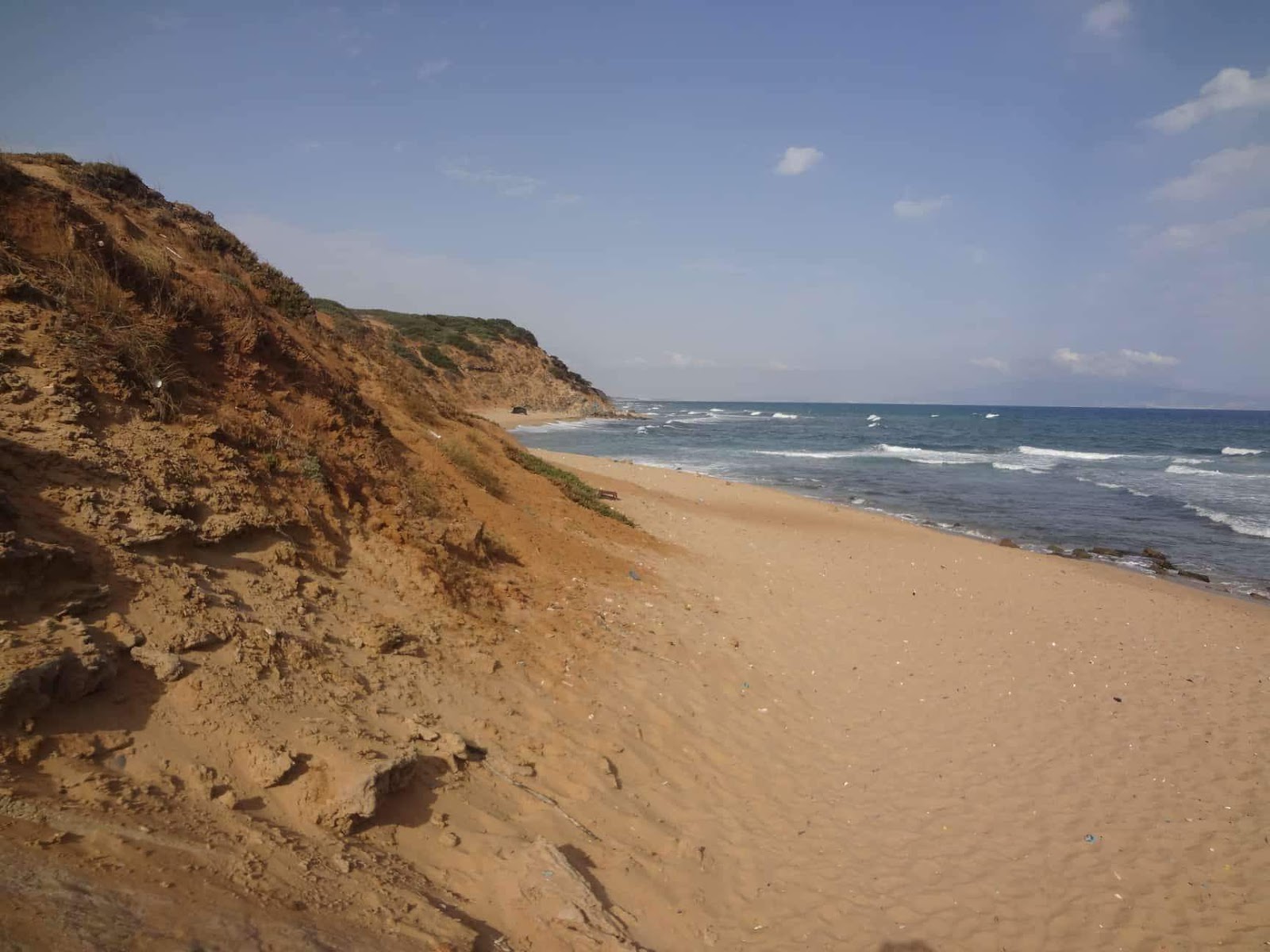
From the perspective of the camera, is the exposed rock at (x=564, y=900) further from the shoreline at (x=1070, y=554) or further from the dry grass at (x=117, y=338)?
the shoreline at (x=1070, y=554)

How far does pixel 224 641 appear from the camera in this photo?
177 inches

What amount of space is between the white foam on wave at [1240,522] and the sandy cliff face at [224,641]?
23520 mm

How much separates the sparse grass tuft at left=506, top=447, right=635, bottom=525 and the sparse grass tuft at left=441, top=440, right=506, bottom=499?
2.09 meters

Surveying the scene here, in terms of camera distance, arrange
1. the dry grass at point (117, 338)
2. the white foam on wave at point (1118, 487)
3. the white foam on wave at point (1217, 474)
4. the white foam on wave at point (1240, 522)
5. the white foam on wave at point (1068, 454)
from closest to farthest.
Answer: the dry grass at point (117, 338), the white foam on wave at point (1240, 522), the white foam on wave at point (1118, 487), the white foam on wave at point (1217, 474), the white foam on wave at point (1068, 454)

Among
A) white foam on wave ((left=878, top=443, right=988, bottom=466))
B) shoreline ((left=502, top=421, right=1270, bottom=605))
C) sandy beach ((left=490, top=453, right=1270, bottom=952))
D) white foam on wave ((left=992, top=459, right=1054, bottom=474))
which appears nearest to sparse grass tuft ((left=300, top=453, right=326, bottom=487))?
sandy beach ((left=490, top=453, right=1270, bottom=952))

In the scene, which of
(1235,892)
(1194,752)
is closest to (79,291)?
(1235,892)

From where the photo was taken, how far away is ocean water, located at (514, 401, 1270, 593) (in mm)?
20250

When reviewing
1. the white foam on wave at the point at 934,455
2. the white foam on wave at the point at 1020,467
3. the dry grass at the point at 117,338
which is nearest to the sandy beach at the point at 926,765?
the dry grass at the point at 117,338

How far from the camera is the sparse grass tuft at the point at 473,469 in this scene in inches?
448

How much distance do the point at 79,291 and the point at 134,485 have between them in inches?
95.9

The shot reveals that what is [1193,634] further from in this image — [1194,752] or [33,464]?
[33,464]

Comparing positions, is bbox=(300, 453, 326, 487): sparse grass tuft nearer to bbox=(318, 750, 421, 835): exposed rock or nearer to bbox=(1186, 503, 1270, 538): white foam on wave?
bbox=(318, 750, 421, 835): exposed rock

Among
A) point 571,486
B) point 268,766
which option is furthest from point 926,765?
point 571,486

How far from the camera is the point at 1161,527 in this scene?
21.7 metres
